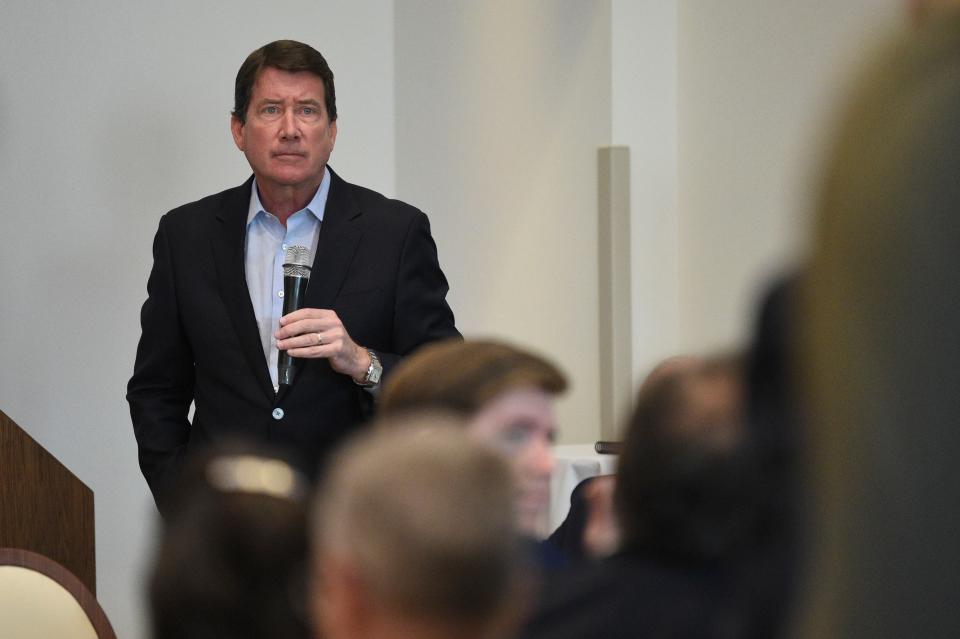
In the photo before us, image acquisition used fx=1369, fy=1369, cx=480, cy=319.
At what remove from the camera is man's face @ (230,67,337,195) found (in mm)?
3586

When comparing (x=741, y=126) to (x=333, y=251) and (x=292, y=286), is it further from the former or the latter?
(x=292, y=286)

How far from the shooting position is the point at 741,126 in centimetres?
501

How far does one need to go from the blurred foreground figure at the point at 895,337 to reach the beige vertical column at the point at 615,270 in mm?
4705

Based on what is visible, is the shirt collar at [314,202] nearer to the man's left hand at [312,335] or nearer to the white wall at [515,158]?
the man's left hand at [312,335]

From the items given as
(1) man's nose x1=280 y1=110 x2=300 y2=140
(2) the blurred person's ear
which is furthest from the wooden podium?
(2) the blurred person's ear

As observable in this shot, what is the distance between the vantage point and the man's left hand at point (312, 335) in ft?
10.2

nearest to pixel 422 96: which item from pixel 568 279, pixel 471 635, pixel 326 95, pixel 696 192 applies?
pixel 568 279

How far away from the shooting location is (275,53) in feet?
12.3

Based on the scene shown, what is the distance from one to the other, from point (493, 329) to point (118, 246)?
5.72 ft

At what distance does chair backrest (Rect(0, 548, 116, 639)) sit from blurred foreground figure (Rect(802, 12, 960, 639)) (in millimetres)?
2327

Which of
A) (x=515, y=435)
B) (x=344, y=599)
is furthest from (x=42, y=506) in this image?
(x=344, y=599)

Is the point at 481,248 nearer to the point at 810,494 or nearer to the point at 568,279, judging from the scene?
the point at 568,279

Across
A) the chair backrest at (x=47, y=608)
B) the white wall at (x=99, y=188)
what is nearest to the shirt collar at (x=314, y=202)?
the chair backrest at (x=47, y=608)

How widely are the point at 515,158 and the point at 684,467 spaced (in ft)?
16.6
